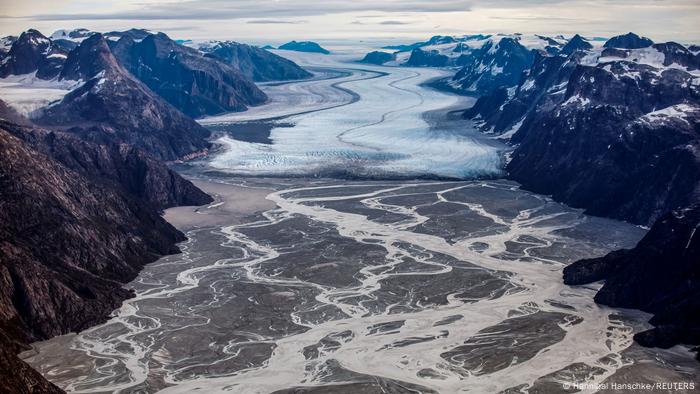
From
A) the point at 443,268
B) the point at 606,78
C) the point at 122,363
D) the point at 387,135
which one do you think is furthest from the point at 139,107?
the point at 122,363

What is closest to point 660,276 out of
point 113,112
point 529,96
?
point 113,112

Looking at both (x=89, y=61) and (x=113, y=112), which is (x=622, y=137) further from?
(x=89, y=61)

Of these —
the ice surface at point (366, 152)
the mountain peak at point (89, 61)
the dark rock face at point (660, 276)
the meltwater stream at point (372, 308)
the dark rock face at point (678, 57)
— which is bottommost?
the ice surface at point (366, 152)

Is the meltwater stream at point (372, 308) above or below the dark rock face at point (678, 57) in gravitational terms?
below

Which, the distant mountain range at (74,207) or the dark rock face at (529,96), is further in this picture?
the dark rock face at (529,96)

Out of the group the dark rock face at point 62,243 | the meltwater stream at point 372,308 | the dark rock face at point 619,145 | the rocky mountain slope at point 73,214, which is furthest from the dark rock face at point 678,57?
the dark rock face at point 62,243

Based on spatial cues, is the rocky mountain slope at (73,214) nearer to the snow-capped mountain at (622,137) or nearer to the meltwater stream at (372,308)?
the meltwater stream at (372,308)

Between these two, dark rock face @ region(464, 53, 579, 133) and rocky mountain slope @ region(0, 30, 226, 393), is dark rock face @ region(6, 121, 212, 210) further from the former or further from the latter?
dark rock face @ region(464, 53, 579, 133)
